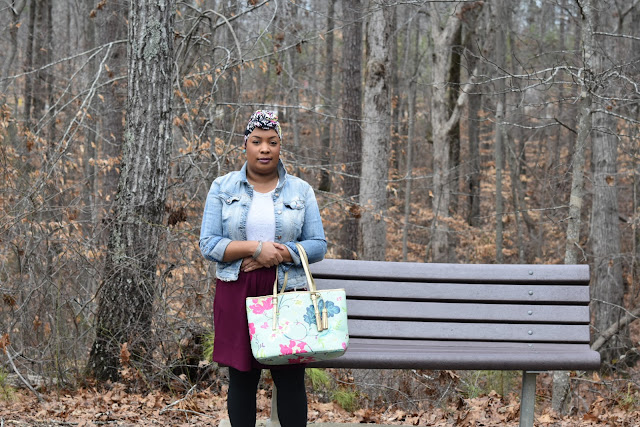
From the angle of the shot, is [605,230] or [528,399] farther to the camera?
[605,230]

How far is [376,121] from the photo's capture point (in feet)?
30.0

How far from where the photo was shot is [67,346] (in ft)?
17.9

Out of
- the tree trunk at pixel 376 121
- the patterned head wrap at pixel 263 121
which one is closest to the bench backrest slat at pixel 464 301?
the patterned head wrap at pixel 263 121

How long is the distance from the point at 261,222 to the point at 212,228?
0.22 m

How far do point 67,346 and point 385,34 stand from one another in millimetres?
5538

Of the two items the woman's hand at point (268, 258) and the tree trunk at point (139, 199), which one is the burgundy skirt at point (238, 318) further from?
the tree trunk at point (139, 199)

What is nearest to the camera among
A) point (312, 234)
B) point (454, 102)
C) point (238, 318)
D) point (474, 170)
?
point (238, 318)

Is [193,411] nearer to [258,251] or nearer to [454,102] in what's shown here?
[258,251]

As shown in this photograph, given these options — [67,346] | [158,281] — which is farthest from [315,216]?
[67,346]

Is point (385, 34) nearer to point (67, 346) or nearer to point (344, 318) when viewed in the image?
point (67, 346)

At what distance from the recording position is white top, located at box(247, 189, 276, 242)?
3.34 m

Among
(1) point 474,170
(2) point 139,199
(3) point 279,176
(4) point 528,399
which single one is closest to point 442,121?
(1) point 474,170

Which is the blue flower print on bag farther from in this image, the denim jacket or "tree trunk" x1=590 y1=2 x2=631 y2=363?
"tree trunk" x1=590 y1=2 x2=631 y2=363

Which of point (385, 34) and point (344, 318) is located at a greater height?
point (385, 34)
